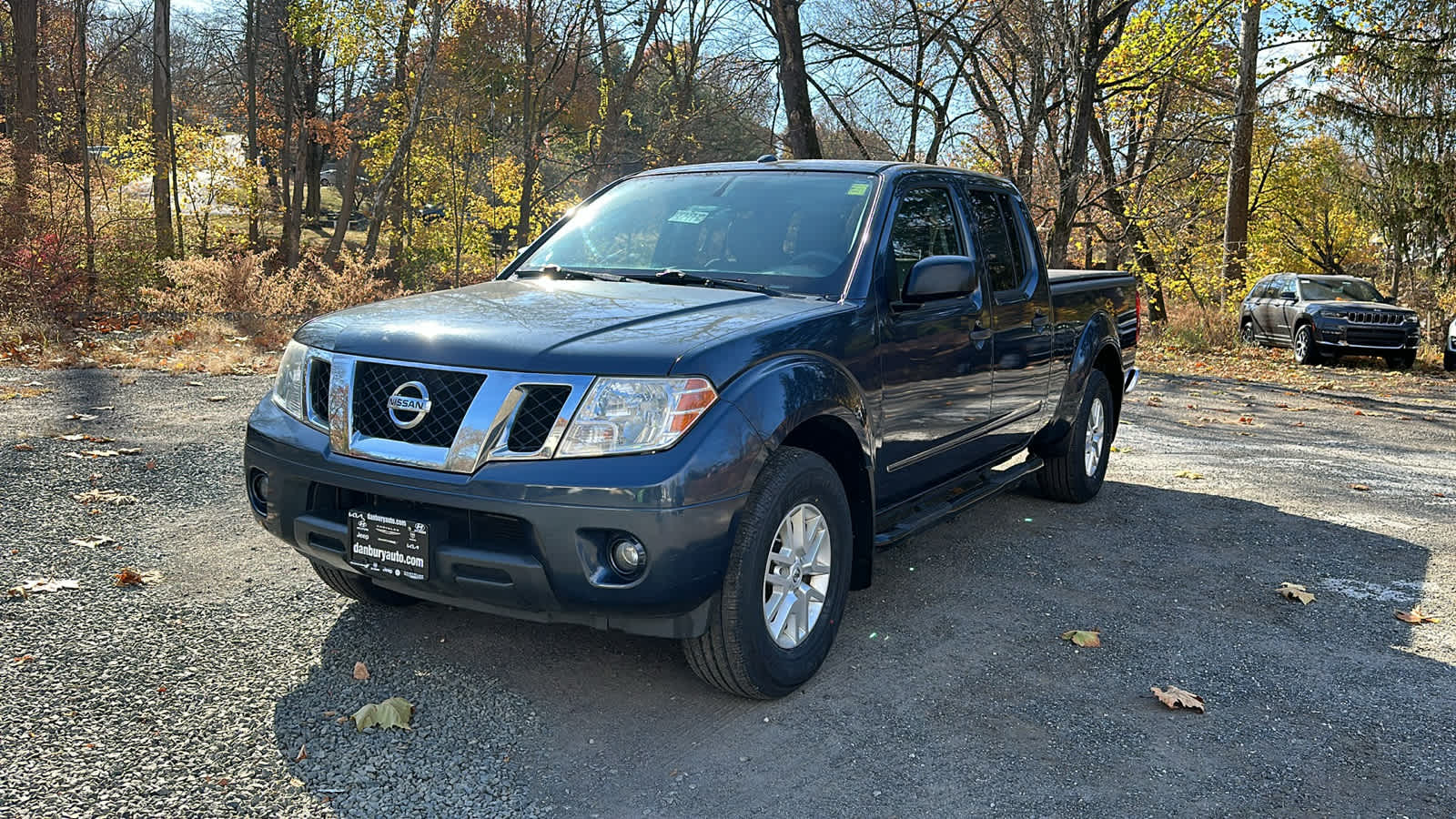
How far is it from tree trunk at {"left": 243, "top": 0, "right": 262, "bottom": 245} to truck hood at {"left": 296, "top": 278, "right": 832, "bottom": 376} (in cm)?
2742

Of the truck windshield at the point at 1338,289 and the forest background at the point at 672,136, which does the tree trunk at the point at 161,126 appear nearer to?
the forest background at the point at 672,136

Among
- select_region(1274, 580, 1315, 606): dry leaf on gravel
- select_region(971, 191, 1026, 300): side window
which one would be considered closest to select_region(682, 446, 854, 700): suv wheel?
Answer: select_region(971, 191, 1026, 300): side window

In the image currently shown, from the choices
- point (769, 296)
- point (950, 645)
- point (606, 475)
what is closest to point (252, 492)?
point (606, 475)

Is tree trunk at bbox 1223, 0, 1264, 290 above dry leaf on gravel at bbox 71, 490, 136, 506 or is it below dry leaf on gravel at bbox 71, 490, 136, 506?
above

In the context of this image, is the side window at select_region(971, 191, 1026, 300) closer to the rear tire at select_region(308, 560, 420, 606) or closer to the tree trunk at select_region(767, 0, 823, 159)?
the rear tire at select_region(308, 560, 420, 606)

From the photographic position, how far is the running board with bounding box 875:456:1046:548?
4.41 m

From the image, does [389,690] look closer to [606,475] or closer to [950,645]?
[606,475]

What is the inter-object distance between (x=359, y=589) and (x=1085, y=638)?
9.46 feet

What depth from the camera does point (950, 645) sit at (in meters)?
4.34

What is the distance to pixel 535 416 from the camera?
3.25 m

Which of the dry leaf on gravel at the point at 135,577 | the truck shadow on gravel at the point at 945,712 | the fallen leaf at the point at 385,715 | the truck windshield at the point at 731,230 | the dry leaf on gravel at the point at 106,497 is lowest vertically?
the truck shadow on gravel at the point at 945,712

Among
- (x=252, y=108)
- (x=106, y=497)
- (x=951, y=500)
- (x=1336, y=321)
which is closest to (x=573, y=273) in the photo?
(x=951, y=500)

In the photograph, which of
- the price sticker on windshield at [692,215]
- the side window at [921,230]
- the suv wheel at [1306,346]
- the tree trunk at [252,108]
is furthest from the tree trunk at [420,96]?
the side window at [921,230]

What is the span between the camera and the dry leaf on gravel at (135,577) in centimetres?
456
